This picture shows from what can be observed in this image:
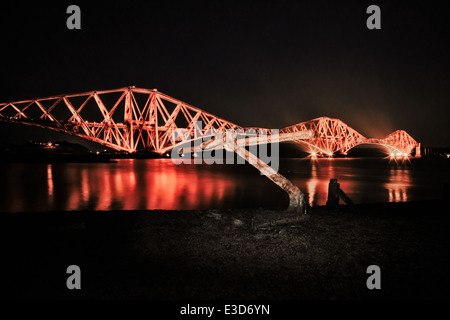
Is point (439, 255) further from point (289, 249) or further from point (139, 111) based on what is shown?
point (139, 111)

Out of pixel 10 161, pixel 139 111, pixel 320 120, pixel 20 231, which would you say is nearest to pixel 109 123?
pixel 139 111

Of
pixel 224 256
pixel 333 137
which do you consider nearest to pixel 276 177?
pixel 224 256

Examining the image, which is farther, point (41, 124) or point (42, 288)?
point (41, 124)

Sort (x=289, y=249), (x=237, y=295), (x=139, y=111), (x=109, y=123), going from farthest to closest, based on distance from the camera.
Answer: (x=139, y=111)
(x=109, y=123)
(x=289, y=249)
(x=237, y=295)

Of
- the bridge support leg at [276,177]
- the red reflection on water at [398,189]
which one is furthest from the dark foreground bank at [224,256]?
the red reflection on water at [398,189]

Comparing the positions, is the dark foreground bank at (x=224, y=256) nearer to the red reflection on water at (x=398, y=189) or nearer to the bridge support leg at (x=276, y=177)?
the bridge support leg at (x=276, y=177)

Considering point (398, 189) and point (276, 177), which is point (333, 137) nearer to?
point (398, 189)

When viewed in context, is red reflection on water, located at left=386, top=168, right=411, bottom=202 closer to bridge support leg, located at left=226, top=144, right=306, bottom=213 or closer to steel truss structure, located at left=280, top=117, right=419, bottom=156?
bridge support leg, located at left=226, top=144, right=306, bottom=213
